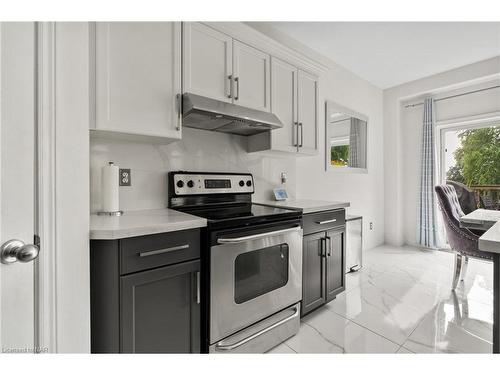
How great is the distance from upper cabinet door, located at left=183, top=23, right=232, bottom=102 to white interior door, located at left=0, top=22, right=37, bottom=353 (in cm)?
80

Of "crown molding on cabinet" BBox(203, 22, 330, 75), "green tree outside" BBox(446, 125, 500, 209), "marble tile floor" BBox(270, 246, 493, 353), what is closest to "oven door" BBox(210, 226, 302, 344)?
"marble tile floor" BBox(270, 246, 493, 353)

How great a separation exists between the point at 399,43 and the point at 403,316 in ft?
9.10

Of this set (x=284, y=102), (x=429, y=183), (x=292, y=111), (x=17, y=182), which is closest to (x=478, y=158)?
(x=429, y=183)

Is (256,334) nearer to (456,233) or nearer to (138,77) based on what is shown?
(138,77)

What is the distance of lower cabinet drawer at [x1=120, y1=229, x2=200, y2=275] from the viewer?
3.44 feet

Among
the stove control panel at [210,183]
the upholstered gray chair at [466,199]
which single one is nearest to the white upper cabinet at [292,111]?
the stove control panel at [210,183]

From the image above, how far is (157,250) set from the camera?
1.12m

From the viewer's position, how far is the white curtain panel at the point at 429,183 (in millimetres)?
3643

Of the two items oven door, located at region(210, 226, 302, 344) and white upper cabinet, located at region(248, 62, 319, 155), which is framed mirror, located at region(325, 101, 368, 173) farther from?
oven door, located at region(210, 226, 302, 344)

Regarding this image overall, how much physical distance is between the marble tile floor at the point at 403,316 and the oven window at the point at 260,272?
1.39ft

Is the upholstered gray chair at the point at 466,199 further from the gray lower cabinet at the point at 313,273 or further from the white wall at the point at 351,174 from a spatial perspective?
the gray lower cabinet at the point at 313,273

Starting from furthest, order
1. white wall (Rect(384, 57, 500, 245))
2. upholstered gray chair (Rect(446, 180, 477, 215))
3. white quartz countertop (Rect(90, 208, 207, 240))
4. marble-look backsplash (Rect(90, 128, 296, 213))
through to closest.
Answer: white wall (Rect(384, 57, 500, 245)) < upholstered gray chair (Rect(446, 180, 477, 215)) < marble-look backsplash (Rect(90, 128, 296, 213)) < white quartz countertop (Rect(90, 208, 207, 240))
